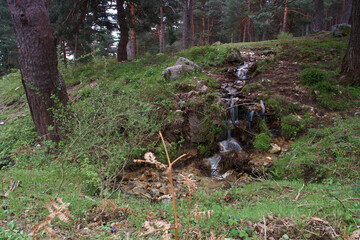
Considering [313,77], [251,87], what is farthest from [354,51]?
[251,87]

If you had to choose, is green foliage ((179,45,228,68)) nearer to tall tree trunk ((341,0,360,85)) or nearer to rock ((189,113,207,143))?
rock ((189,113,207,143))

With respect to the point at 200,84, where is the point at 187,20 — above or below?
above

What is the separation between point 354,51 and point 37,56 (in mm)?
9046

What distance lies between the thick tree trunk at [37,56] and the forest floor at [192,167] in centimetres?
67

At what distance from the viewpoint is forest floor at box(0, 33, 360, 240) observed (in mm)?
1889

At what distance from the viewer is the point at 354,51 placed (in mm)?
6277

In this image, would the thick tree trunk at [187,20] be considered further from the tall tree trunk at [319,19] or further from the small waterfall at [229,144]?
the small waterfall at [229,144]

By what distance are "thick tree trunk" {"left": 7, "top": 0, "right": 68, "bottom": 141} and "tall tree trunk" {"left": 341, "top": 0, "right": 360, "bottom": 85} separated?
855 centimetres

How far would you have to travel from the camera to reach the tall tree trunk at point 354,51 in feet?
20.3

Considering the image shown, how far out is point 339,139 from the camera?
14.6 ft

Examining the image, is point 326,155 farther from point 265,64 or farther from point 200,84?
point 265,64

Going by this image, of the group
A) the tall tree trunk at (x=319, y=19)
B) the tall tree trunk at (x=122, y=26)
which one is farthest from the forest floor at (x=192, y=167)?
the tall tree trunk at (x=319, y=19)

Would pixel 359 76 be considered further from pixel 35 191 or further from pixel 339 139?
pixel 35 191

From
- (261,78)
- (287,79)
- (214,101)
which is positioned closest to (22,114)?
(214,101)
